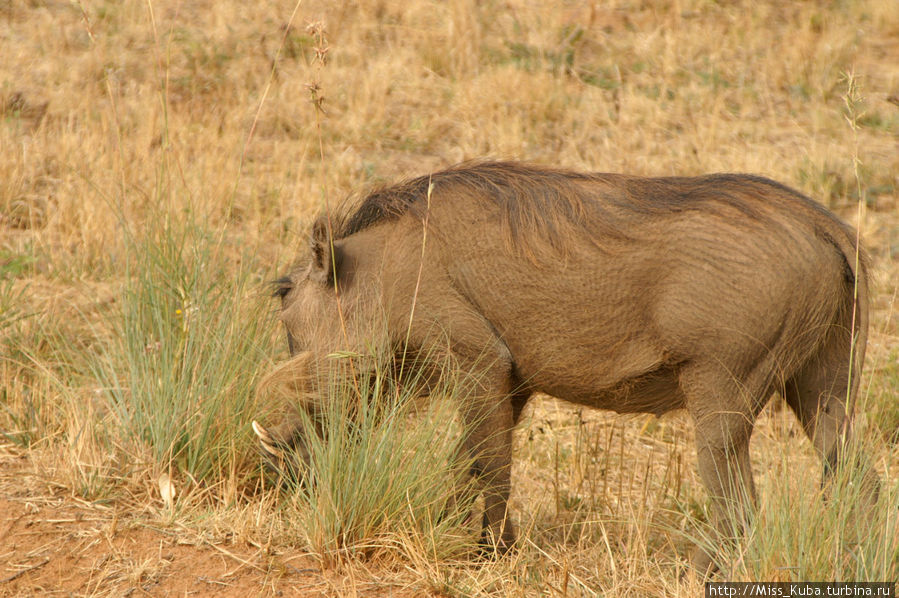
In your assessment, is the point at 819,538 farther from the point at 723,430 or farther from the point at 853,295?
the point at 853,295

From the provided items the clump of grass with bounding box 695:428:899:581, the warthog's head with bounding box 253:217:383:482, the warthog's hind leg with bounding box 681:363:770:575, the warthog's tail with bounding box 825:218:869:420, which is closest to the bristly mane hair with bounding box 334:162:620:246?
the warthog's head with bounding box 253:217:383:482

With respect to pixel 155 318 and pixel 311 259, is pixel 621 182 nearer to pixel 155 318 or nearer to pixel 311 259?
pixel 311 259

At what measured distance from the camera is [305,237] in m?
3.82

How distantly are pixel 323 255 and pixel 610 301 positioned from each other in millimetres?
977

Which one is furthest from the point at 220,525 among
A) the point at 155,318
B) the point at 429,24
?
the point at 429,24

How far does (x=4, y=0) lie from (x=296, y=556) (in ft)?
23.9

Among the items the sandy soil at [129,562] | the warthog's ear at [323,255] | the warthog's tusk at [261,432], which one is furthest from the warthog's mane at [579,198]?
the sandy soil at [129,562]

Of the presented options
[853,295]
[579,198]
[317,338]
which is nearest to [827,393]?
[853,295]

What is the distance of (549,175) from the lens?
3.56 metres

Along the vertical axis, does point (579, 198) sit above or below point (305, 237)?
above

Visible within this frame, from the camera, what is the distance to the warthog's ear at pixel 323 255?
3480 mm

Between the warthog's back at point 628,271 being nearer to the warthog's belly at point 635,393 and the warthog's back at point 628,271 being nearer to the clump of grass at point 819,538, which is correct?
the warthog's belly at point 635,393

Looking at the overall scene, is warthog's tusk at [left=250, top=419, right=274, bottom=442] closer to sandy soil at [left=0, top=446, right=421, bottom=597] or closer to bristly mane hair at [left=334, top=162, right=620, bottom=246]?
sandy soil at [left=0, top=446, right=421, bottom=597]

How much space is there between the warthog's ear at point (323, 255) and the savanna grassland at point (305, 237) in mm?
→ 363
